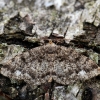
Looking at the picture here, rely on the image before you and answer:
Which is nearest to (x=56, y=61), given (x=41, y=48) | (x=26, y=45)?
(x=41, y=48)

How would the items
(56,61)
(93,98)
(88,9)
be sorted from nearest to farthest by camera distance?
1. (93,98)
2. (56,61)
3. (88,9)

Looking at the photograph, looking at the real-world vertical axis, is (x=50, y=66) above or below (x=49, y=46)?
below

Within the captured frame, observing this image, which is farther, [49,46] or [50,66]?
[49,46]

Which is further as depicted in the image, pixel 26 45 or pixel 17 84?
pixel 26 45

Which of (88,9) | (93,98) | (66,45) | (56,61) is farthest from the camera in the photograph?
(88,9)

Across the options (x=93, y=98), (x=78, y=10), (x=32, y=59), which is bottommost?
(x=93, y=98)

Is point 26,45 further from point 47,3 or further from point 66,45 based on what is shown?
point 47,3

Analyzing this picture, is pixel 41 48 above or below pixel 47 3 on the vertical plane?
below
